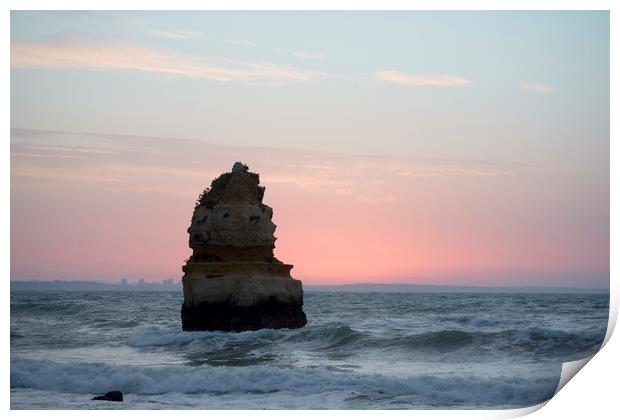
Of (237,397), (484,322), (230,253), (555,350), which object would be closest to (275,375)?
(237,397)

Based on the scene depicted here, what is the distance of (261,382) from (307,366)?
2.22 meters

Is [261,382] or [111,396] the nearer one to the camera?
[111,396]

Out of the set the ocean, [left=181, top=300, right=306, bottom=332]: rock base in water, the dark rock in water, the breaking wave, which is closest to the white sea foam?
the ocean

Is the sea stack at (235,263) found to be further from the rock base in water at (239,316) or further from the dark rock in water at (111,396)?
the dark rock in water at (111,396)

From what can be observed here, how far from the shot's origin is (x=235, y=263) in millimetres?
24984

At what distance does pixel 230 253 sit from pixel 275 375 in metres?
8.61

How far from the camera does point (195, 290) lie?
2544 cm

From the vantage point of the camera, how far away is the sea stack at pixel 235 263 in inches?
982

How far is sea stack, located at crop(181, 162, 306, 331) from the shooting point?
982 inches

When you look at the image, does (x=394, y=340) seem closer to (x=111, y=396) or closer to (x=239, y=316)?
(x=239, y=316)

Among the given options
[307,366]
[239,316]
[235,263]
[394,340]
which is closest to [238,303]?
[239,316]

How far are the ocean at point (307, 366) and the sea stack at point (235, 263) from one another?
0.62 m
